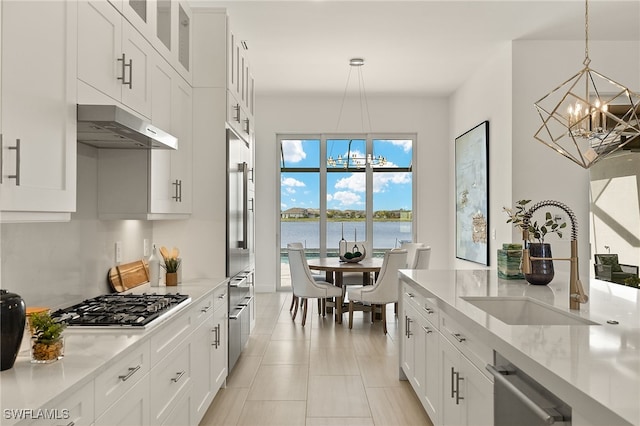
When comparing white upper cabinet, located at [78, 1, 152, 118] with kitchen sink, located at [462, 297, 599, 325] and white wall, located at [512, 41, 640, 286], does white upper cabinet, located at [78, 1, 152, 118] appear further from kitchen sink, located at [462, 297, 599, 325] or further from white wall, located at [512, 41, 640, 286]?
white wall, located at [512, 41, 640, 286]

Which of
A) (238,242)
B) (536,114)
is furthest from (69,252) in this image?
(536,114)

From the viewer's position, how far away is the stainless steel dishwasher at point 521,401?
1.24 meters

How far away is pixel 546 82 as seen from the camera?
527 cm

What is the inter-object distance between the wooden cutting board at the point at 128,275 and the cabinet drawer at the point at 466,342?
194 cm

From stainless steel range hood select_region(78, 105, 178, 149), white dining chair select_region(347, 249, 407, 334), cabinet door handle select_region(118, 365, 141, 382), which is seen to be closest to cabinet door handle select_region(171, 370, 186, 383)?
cabinet door handle select_region(118, 365, 141, 382)

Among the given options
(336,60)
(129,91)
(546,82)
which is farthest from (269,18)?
(546,82)

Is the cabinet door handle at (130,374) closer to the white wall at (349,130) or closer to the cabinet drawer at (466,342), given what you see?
the cabinet drawer at (466,342)

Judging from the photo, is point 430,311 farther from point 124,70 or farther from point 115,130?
point 124,70

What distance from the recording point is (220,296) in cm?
329

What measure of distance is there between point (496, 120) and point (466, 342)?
431 centimetres

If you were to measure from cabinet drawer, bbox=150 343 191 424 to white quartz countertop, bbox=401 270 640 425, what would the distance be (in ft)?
4.33

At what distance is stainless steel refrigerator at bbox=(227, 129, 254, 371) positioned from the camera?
141 inches

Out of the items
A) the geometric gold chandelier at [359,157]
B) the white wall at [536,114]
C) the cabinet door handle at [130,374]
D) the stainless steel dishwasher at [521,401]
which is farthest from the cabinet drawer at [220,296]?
the geometric gold chandelier at [359,157]

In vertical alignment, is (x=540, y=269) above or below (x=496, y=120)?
below
